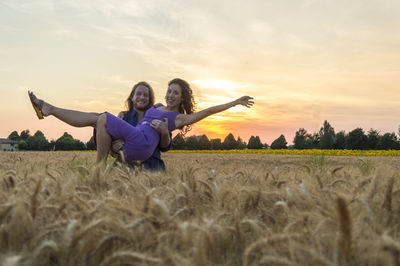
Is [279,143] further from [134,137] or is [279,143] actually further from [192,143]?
[134,137]

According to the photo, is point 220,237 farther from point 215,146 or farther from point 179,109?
point 215,146

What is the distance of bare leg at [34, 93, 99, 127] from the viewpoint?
4.61 metres

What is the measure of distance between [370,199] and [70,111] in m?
3.94

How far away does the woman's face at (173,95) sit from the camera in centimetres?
542

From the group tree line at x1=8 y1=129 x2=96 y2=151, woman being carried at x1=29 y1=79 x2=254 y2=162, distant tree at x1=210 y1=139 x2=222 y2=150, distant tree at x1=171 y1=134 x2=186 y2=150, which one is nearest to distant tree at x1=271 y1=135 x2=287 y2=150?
distant tree at x1=210 y1=139 x2=222 y2=150

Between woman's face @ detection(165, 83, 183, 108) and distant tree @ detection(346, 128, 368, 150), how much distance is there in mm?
32896

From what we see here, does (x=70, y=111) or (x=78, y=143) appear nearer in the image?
(x=70, y=111)

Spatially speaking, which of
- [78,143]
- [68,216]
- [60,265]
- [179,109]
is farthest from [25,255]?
[78,143]

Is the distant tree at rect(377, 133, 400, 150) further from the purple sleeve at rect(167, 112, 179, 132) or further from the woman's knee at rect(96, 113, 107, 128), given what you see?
the woman's knee at rect(96, 113, 107, 128)

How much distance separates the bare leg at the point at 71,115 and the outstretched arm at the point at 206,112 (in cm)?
117

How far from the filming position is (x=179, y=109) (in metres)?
5.71

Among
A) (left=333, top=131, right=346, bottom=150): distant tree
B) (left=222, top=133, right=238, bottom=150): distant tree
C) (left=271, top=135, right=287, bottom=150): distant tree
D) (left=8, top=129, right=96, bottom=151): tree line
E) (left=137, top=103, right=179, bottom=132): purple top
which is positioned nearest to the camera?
(left=137, top=103, right=179, bottom=132): purple top

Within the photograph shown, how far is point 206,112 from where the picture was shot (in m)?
4.82

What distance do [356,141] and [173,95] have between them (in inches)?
1313
